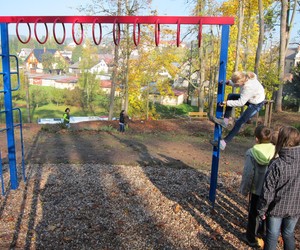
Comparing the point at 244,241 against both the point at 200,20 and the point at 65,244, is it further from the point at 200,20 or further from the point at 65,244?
the point at 200,20

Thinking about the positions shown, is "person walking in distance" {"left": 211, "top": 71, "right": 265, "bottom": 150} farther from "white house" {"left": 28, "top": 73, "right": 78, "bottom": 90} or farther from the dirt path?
"white house" {"left": 28, "top": 73, "right": 78, "bottom": 90}

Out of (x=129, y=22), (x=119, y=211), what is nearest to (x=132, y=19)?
(x=129, y=22)

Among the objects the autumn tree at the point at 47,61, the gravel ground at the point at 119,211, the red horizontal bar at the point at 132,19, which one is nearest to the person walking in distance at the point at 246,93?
the red horizontal bar at the point at 132,19

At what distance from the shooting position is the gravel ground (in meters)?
4.23

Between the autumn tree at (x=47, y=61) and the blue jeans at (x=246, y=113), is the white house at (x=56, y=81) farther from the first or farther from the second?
the blue jeans at (x=246, y=113)

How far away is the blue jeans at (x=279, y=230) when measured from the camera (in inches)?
123

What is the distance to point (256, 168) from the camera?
3885 millimetres

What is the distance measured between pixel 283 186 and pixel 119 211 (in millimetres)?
2918

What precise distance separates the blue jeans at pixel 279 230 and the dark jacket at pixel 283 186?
0.29ft

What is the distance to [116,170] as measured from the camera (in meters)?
7.20

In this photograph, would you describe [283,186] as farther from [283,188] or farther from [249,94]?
[249,94]

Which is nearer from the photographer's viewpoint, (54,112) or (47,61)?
(54,112)

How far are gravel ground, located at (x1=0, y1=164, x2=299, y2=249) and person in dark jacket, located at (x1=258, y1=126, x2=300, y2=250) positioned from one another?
4.00 feet

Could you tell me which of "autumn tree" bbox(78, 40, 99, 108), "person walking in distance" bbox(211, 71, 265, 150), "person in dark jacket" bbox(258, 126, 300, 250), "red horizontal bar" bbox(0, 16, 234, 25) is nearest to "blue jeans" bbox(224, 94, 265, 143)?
"person walking in distance" bbox(211, 71, 265, 150)
